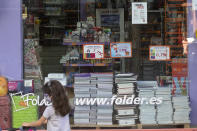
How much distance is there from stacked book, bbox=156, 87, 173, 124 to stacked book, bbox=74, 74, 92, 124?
127 centimetres

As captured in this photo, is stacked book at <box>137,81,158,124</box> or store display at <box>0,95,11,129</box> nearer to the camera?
store display at <box>0,95,11,129</box>

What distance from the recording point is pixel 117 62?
7.05 m

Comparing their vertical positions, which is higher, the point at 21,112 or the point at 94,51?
the point at 94,51

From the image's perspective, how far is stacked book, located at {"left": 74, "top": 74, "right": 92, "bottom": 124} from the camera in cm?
688

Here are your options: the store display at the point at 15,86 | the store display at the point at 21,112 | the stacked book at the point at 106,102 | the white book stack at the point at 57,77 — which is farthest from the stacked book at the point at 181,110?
the store display at the point at 15,86

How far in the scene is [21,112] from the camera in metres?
6.73

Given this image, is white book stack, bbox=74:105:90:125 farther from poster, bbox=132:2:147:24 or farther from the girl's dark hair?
the girl's dark hair

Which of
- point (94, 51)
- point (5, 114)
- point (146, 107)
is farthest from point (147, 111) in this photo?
point (5, 114)

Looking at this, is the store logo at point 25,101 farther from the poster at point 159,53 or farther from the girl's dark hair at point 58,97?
the girl's dark hair at point 58,97

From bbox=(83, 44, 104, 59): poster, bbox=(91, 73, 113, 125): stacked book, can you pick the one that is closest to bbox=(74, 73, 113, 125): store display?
bbox=(91, 73, 113, 125): stacked book

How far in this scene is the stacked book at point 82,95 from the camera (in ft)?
22.6

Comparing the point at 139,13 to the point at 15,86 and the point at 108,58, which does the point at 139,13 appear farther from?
the point at 15,86

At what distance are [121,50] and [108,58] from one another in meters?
0.28

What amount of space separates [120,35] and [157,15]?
0.79m
